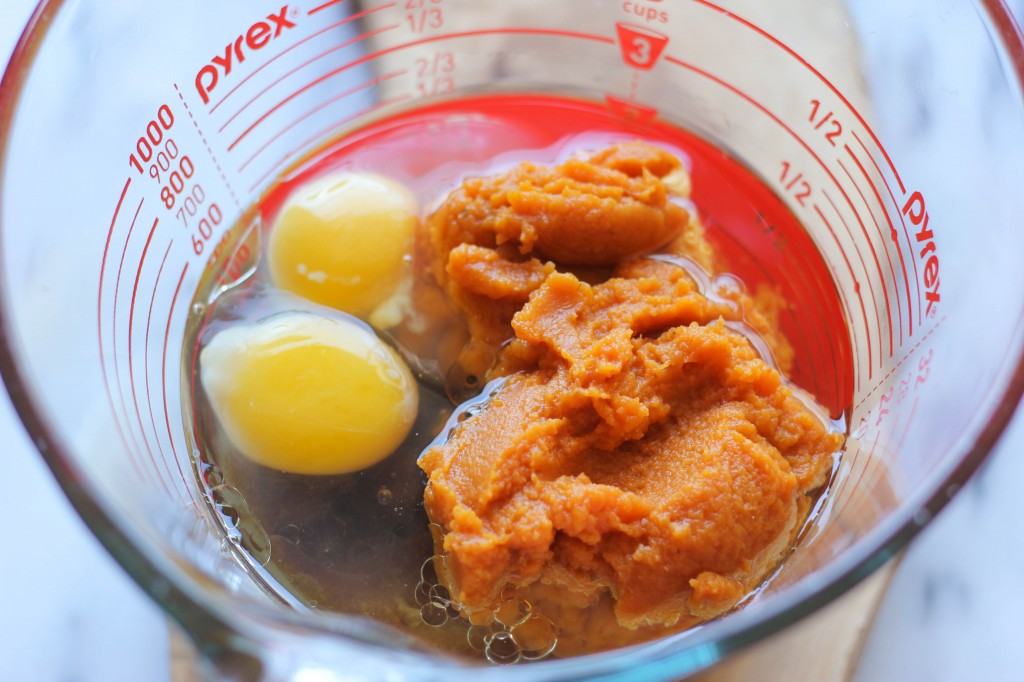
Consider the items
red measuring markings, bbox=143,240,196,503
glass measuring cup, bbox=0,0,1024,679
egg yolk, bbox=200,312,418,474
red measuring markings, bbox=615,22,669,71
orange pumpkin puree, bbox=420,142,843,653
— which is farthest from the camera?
red measuring markings, bbox=615,22,669,71

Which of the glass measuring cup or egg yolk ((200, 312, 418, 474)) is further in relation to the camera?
egg yolk ((200, 312, 418, 474))

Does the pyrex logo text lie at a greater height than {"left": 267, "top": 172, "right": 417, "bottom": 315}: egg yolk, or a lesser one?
greater

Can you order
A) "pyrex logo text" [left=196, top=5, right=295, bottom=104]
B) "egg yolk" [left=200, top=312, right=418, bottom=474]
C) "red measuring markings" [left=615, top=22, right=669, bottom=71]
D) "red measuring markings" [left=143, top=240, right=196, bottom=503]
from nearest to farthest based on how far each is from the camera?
"red measuring markings" [left=143, top=240, right=196, bottom=503] < "egg yolk" [left=200, top=312, right=418, bottom=474] < "pyrex logo text" [left=196, top=5, right=295, bottom=104] < "red measuring markings" [left=615, top=22, right=669, bottom=71]

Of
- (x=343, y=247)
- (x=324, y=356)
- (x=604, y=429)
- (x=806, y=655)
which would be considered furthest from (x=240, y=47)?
(x=806, y=655)

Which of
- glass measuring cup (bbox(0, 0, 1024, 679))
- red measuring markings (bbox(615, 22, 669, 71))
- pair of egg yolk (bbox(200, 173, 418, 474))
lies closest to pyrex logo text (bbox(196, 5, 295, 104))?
glass measuring cup (bbox(0, 0, 1024, 679))

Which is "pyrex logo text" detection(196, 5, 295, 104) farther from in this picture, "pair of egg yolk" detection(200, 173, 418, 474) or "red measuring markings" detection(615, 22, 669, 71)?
"red measuring markings" detection(615, 22, 669, 71)

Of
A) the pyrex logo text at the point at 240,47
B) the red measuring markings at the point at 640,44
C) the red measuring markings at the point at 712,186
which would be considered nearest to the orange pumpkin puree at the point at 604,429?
the red measuring markings at the point at 712,186

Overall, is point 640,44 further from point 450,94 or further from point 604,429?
point 604,429
